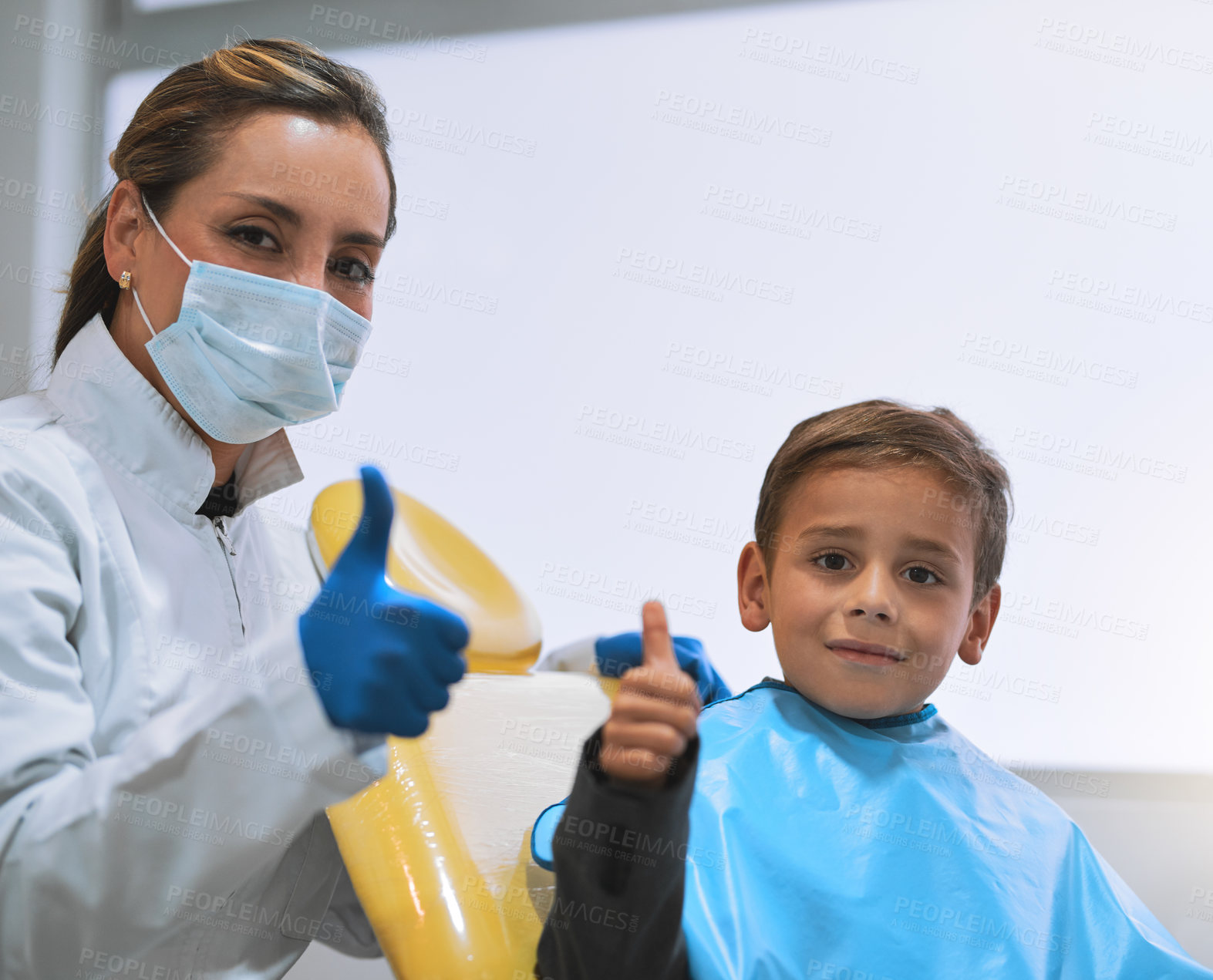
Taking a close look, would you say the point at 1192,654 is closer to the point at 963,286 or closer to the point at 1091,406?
the point at 1091,406

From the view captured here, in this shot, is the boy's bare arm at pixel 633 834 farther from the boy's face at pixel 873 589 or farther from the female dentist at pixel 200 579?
the boy's face at pixel 873 589

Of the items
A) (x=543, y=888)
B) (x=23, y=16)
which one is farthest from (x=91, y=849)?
(x=23, y=16)

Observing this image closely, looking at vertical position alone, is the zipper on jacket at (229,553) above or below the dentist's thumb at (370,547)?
below

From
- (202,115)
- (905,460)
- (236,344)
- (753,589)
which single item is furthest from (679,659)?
(202,115)

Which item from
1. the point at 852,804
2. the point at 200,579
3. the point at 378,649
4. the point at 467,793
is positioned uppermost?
the point at 378,649

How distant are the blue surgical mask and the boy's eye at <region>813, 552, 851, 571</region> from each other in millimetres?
780

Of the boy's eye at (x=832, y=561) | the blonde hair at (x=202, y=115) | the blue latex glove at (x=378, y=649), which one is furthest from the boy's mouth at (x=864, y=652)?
the blonde hair at (x=202, y=115)

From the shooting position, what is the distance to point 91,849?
2.97ft

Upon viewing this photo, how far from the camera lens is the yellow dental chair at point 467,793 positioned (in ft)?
3.69

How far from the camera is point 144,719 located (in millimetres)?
1141

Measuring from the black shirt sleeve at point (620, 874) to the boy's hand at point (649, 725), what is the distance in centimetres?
2

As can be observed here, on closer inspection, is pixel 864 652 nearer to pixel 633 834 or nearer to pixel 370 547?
pixel 633 834

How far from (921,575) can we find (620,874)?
633 millimetres

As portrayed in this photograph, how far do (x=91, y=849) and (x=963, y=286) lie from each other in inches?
92.5
